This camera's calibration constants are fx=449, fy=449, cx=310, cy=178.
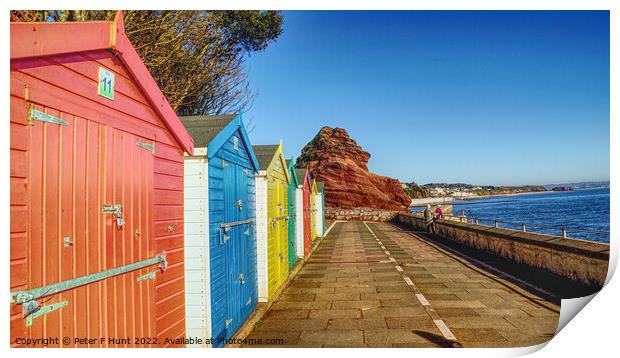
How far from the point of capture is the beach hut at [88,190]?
2.91 meters

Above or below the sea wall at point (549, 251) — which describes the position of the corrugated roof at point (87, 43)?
above

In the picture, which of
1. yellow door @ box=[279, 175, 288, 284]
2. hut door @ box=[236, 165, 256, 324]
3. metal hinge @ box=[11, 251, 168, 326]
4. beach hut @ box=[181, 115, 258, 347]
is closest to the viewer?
metal hinge @ box=[11, 251, 168, 326]

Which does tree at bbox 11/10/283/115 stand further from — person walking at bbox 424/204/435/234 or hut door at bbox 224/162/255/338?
person walking at bbox 424/204/435/234

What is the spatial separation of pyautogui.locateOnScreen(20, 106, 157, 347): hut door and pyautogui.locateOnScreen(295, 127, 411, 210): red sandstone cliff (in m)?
64.3

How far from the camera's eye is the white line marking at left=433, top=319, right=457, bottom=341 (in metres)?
6.68

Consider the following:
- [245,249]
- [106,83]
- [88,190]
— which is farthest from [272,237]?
[88,190]

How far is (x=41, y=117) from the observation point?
3.05 m

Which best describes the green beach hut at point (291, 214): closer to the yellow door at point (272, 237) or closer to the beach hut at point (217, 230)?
the yellow door at point (272, 237)

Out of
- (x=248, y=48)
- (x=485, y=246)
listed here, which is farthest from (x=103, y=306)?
(x=485, y=246)

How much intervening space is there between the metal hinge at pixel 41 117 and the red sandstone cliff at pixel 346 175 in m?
65.5

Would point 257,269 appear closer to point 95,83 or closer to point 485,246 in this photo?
point 95,83

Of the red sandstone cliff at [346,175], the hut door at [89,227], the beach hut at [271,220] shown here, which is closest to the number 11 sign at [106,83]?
the hut door at [89,227]

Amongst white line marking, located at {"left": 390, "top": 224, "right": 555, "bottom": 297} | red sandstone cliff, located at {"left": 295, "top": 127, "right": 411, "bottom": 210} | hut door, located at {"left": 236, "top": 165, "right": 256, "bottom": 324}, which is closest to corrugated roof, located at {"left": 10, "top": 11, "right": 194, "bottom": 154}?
hut door, located at {"left": 236, "top": 165, "right": 256, "bottom": 324}

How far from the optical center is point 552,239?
36.8 ft
